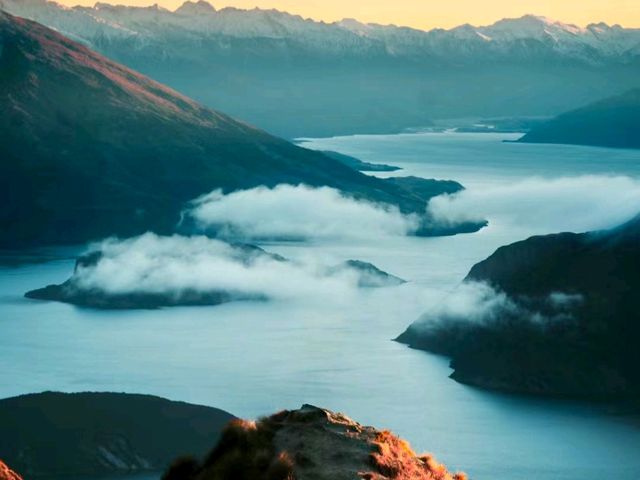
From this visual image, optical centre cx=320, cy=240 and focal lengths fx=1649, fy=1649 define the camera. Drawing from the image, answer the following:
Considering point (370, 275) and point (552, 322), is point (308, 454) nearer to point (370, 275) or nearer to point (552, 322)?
point (552, 322)

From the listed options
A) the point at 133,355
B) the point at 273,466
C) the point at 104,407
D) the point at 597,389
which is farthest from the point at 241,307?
the point at 273,466

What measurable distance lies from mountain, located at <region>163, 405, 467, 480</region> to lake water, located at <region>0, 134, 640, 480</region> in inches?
2041

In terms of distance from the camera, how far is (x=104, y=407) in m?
80.1

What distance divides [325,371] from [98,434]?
3346 centimetres

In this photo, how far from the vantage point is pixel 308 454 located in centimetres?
1531

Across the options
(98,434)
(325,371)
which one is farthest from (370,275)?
(98,434)

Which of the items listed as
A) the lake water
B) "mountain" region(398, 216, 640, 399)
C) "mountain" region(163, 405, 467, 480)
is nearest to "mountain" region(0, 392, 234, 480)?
the lake water

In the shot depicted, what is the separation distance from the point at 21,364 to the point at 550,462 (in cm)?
4872

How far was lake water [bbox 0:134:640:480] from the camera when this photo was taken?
7625cm

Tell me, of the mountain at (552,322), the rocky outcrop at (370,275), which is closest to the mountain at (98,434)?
the mountain at (552,322)

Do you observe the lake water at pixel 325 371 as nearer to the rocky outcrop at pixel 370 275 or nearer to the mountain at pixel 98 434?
the rocky outcrop at pixel 370 275

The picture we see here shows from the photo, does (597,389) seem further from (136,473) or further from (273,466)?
(273,466)

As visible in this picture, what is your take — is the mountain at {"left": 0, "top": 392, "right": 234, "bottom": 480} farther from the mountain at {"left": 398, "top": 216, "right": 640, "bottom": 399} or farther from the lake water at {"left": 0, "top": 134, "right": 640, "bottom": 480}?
the mountain at {"left": 398, "top": 216, "right": 640, "bottom": 399}

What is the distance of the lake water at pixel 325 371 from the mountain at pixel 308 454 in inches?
2041
